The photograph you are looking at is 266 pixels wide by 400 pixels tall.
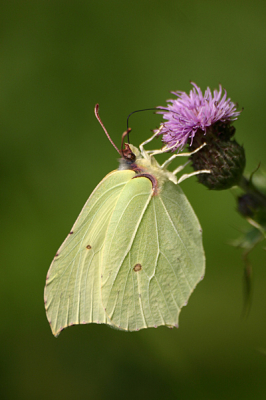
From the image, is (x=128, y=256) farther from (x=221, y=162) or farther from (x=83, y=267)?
(x=221, y=162)

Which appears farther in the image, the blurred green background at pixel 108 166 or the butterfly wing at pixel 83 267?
the blurred green background at pixel 108 166

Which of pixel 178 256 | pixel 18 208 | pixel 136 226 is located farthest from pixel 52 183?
pixel 178 256

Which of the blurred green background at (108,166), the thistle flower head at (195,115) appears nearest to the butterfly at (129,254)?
the thistle flower head at (195,115)

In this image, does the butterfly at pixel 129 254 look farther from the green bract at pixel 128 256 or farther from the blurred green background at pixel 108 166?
the blurred green background at pixel 108 166

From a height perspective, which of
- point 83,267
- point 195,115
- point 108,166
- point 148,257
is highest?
point 195,115

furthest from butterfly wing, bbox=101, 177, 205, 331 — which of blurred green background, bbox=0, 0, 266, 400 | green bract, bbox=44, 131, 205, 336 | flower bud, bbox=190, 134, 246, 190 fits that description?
blurred green background, bbox=0, 0, 266, 400

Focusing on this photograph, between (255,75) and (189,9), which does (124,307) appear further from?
(189,9)

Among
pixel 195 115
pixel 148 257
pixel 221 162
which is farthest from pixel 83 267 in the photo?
pixel 195 115
